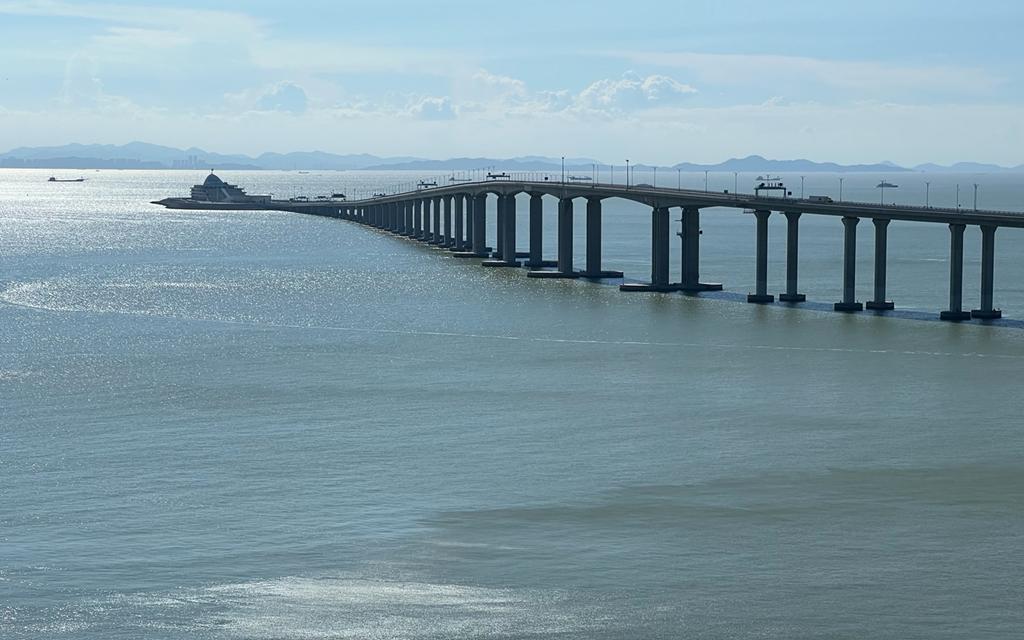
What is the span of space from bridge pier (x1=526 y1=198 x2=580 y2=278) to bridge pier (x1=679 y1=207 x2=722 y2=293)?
13.4m

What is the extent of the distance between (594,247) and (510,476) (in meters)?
74.1

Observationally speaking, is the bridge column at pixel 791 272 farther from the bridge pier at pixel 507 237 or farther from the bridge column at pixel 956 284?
the bridge pier at pixel 507 237

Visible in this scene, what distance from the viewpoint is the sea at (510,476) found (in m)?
32.1

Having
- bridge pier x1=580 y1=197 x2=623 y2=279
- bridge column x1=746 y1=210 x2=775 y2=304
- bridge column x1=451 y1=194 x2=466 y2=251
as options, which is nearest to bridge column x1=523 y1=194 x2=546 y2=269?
bridge pier x1=580 y1=197 x2=623 y2=279

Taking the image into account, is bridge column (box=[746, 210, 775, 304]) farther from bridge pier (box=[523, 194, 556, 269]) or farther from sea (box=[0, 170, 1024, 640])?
bridge pier (box=[523, 194, 556, 269])

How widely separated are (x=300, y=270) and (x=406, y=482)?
81.8 m

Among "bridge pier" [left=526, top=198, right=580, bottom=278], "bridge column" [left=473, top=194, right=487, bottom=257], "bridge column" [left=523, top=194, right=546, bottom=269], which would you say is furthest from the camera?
"bridge column" [left=473, top=194, right=487, bottom=257]

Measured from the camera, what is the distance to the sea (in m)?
32.1

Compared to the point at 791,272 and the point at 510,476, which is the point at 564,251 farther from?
the point at 510,476

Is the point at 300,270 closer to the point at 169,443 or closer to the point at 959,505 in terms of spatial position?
the point at 169,443

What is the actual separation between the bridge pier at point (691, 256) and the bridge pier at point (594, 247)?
11025mm

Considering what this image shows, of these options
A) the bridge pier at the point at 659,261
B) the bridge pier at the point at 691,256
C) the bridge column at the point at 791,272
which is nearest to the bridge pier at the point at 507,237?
the bridge pier at the point at 659,261

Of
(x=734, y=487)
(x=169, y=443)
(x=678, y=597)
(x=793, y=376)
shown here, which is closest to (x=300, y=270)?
(x=793, y=376)

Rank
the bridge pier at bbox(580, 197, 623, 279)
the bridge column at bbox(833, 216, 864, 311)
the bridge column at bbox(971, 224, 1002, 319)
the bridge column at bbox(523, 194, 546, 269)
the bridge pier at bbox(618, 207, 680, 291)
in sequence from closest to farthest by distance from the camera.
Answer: the bridge column at bbox(971, 224, 1002, 319) < the bridge column at bbox(833, 216, 864, 311) < the bridge pier at bbox(618, 207, 680, 291) < the bridge pier at bbox(580, 197, 623, 279) < the bridge column at bbox(523, 194, 546, 269)
